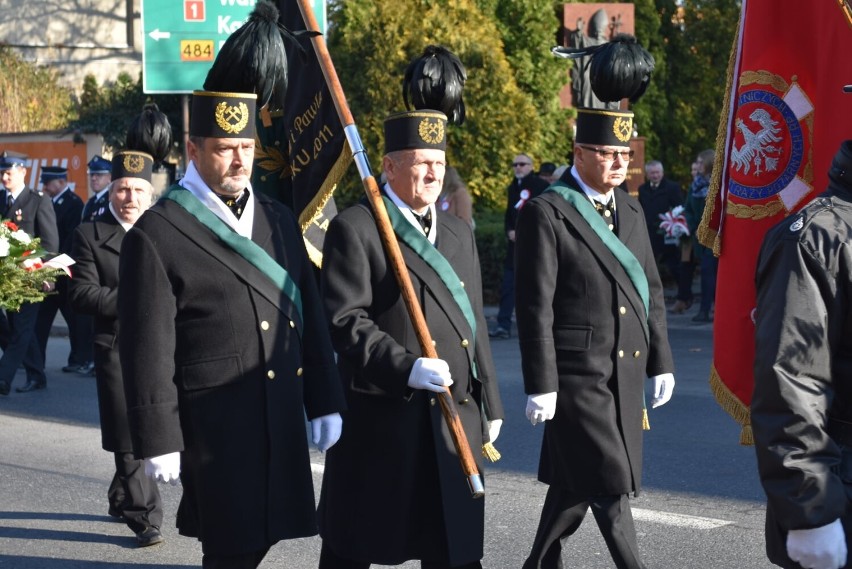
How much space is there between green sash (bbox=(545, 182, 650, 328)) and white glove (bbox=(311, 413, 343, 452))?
137cm

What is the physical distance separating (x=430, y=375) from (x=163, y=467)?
889mm

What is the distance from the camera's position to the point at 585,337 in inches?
208

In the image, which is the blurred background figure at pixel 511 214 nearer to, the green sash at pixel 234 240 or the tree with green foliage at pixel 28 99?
the green sash at pixel 234 240

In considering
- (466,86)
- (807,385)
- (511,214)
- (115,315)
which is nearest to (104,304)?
(115,315)

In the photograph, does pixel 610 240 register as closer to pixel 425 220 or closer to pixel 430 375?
pixel 425 220

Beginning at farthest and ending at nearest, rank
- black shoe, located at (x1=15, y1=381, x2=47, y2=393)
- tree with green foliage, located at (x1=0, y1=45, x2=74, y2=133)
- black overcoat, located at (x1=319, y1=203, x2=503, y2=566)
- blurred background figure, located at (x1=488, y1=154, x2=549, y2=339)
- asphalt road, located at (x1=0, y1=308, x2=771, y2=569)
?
tree with green foliage, located at (x1=0, y1=45, x2=74, y2=133) → blurred background figure, located at (x1=488, y1=154, x2=549, y2=339) → black shoe, located at (x1=15, y1=381, x2=47, y2=393) → asphalt road, located at (x1=0, y1=308, x2=771, y2=569) → black overcoat, located at (x1=319, y1=203, x2=503, y2=566)

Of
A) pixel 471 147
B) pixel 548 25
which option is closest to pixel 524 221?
pixel 471 147

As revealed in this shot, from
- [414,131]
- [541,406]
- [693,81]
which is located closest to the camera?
[414,131]

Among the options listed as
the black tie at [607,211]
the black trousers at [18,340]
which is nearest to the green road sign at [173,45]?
the black trousers at [18,340]

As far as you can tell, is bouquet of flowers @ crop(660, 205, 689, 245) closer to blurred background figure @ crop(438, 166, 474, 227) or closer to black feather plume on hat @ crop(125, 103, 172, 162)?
blurred background figure @ crop(438, 166, 474, 227)

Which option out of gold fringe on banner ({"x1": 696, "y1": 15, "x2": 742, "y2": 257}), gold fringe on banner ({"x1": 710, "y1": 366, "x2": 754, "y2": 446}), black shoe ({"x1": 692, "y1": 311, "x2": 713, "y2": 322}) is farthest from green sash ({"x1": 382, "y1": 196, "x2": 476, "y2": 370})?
black shoe ({"x1": 692, "y1": 311, "x2": 713, "y2": 322})

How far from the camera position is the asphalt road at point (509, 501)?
6.02 m

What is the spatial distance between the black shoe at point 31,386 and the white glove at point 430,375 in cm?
747

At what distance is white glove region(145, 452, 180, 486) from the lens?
419 cm
